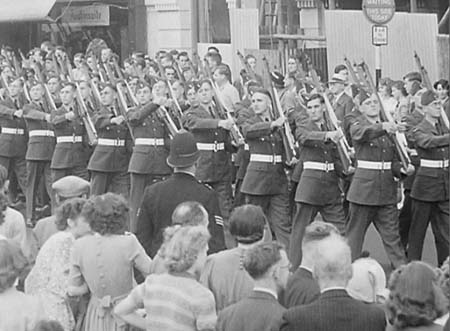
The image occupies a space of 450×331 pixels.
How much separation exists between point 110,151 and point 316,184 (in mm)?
2873

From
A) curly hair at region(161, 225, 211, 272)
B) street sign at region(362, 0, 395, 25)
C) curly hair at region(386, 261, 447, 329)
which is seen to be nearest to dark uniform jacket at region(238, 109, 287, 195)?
street sign at region(362, 0, 395, 25)

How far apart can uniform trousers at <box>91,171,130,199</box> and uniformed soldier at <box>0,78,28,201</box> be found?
1618 mm

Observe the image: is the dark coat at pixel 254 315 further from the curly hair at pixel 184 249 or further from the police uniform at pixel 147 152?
the police uniform at pixel 147 152

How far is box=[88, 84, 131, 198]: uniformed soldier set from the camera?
12680 mm

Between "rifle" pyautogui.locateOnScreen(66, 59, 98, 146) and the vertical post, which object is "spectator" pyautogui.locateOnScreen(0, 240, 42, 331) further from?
the vertical post

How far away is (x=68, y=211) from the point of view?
22.2 ft

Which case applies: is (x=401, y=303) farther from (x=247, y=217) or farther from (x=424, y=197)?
(x=424, y=197)

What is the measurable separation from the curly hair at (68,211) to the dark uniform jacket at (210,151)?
524 centimetres

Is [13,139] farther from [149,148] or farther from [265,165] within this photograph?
[265,165]

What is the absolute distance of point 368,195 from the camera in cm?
1016

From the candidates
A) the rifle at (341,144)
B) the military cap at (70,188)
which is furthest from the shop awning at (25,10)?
the military cap at (70,188)

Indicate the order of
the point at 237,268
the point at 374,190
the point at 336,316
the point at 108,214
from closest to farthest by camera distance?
the point at 336,316 → the point at 237,268 → the point at 108,214 → the point at 374,190

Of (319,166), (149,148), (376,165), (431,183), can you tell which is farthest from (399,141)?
(149,148)

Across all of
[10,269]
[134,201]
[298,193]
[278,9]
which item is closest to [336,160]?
[298,193]
